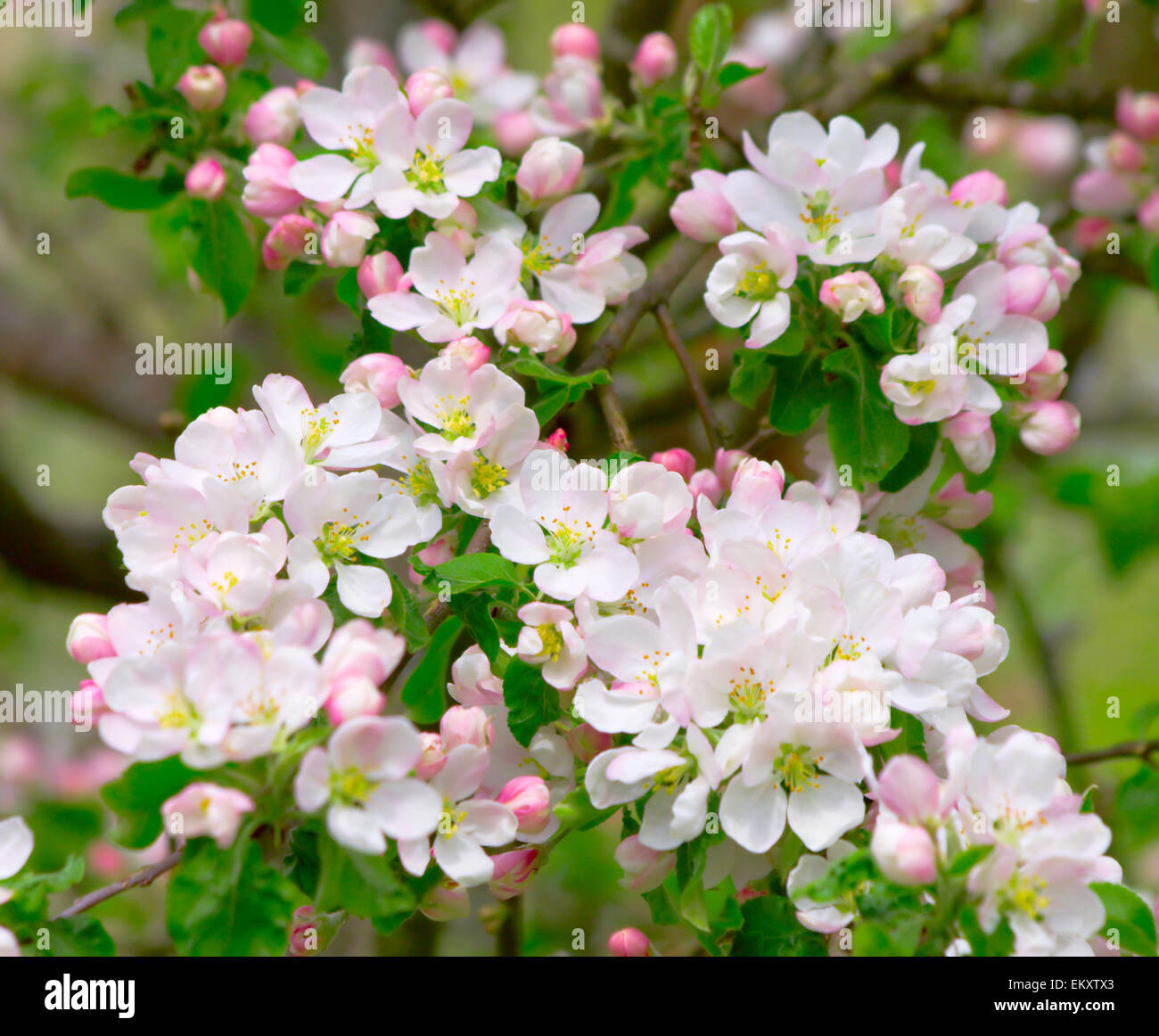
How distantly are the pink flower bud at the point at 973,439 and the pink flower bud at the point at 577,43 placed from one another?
0.78m

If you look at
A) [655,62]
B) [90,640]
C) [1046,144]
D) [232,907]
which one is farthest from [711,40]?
[1046,144]

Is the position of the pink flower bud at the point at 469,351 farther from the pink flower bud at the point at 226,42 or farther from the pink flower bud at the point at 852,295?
the pink flower bud at the point at 226,42

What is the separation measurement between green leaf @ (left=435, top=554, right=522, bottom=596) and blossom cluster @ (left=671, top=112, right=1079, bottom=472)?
327 millimetres

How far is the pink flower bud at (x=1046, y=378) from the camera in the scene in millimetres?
1116

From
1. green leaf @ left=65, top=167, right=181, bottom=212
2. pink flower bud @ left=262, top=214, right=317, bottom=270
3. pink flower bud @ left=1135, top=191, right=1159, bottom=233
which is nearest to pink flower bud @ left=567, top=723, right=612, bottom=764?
pink flower bud @ left=262, top=214, right=317, bottom=270

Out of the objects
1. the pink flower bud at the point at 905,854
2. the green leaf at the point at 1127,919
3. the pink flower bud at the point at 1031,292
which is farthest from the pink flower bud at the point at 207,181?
the green leaf at the point at 1127,919

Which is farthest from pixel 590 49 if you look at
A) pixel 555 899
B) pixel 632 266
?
pixel 555 899

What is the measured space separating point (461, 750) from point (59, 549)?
1638 mm

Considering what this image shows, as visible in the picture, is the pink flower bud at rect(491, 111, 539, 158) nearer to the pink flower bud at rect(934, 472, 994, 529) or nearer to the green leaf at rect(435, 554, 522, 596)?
the pink flower bud at rect(934, 472, 994, 529)

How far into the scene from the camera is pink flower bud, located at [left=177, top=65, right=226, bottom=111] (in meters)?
1.27

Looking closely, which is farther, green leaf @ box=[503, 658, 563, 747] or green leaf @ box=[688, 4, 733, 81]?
green leaf @ box=[688, 4, 733, 81]

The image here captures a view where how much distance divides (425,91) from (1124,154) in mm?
1143

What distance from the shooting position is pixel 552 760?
3.10 ft

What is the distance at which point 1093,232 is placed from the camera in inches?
70.6
